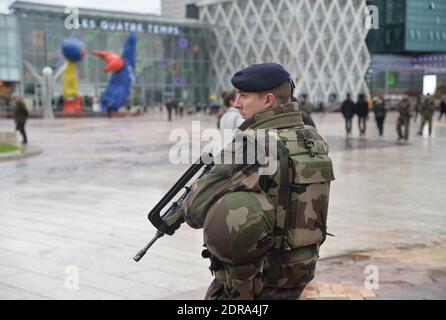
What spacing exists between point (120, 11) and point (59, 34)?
32.5 ft

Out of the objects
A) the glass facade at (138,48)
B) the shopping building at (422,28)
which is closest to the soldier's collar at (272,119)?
the shopping building at (422,28)

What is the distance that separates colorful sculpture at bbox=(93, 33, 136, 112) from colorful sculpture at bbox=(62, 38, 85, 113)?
229cm

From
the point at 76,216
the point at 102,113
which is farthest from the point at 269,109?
the point at 102,113

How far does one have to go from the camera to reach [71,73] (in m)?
45.3

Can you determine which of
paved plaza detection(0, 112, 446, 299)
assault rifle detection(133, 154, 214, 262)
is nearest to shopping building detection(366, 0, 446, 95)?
paved plaza detection(0, 112, 446, 299)

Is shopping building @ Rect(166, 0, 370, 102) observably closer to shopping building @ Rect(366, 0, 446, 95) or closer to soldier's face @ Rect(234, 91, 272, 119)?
shopping building @ Rect(366, 0, 446, 95)

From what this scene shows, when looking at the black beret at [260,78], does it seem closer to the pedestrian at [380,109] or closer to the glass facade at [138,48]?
the pedestrian at [380,109]

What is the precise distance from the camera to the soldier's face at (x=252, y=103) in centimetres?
234

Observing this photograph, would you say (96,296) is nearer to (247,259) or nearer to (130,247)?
(130,247)

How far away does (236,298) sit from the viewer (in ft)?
7.43

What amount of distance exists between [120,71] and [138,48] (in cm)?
2422

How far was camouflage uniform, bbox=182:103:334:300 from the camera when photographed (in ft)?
6.87

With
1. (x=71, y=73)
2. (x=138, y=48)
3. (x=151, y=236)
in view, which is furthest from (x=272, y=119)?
(x=138, y=48)

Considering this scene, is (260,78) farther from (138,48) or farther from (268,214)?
(138,48)
